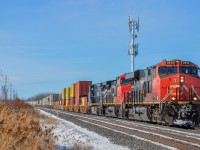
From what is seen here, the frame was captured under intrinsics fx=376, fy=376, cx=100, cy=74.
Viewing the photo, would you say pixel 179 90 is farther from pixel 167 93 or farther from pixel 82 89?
pixel 82 89

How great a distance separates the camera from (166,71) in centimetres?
2184

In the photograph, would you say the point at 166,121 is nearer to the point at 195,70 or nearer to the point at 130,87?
the point at 195,70

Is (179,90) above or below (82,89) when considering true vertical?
below

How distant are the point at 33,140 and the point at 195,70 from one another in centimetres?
1477

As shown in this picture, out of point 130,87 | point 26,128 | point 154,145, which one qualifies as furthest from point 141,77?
point 26,128

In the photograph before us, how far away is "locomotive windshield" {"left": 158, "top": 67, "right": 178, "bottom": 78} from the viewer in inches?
848

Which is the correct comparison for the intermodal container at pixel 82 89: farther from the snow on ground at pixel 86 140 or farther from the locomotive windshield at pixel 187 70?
the snow on ground at pixel 86 140

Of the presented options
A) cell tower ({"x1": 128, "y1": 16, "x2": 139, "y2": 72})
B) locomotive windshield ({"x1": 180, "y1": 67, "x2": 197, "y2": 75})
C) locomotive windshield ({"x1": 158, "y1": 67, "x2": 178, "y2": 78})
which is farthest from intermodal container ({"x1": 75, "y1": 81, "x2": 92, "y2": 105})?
locomotive windshield ({"x1": 180, "y1": 67, "x2": 197, "y2": 75})

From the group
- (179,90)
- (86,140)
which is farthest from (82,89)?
(86,140)

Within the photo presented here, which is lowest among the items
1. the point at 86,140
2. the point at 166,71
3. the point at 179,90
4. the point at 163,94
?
the point at 86,140

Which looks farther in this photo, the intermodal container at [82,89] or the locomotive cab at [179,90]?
the intermodal container at [82,89]

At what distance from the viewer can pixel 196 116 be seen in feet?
66.2

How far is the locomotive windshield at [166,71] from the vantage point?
2154 cm

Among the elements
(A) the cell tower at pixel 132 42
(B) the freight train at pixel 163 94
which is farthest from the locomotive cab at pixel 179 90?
(A) the cell tower at pixel 132 42
